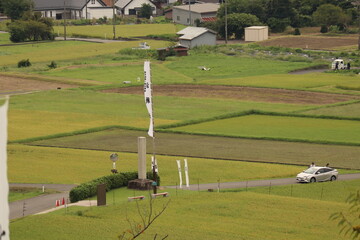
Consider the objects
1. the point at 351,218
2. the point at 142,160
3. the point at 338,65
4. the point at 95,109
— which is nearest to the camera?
the point at 351,218

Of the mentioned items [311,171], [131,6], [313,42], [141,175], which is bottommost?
[311,171]

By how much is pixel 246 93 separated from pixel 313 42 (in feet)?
169

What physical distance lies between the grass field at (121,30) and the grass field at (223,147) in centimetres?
9038

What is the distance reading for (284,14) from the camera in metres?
153

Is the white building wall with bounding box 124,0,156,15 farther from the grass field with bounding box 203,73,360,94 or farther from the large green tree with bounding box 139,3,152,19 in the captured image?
the grass field with bounding box 203,73,360,94

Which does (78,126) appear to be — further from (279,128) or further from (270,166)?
Result: (270,166)

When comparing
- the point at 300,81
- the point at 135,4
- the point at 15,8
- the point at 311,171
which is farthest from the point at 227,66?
the point at 135,4

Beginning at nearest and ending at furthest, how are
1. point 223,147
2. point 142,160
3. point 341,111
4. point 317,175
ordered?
point 142,160, point 317,175, point 223,147, point 341,111

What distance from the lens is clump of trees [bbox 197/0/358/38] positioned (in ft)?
467

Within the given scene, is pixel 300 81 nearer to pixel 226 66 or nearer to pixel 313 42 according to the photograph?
pixel 226 66

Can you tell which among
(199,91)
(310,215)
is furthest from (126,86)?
A: (310,215)

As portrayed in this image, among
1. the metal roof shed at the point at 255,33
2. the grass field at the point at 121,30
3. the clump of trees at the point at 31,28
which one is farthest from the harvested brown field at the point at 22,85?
the grass field at the point at 121,30

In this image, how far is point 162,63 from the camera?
359 ft

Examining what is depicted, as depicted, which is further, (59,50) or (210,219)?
(59,50)
